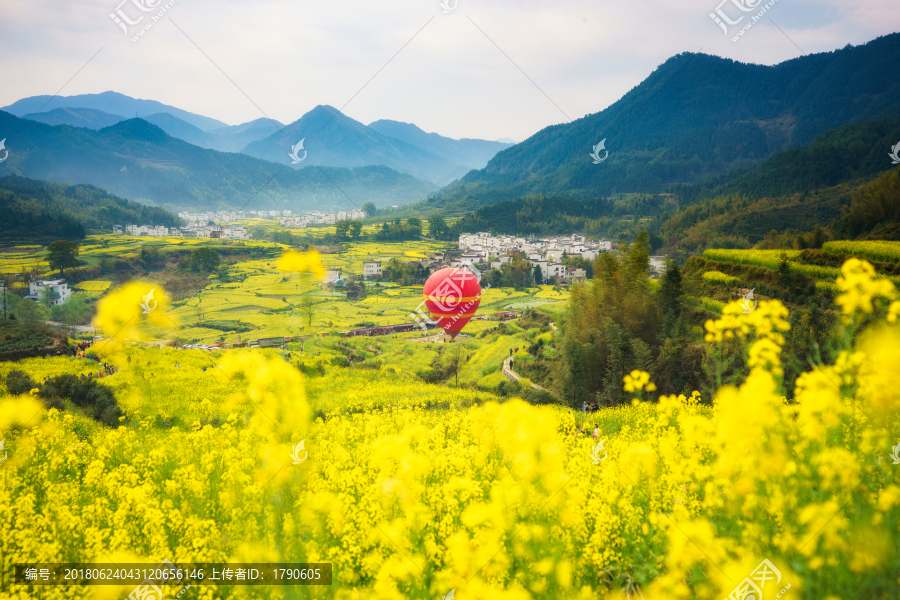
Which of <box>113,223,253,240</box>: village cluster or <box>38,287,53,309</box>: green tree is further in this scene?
<box>113,223,253,240</box>: village cluster

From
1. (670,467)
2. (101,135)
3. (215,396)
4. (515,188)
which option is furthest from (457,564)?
(101,135)

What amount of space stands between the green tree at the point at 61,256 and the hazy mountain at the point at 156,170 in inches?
2610

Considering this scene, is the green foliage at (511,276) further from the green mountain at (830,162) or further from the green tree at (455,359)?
the green mountain at (830,162)

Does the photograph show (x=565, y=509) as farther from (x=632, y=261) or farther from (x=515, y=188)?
(x=515, y=188)

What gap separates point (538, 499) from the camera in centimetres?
564

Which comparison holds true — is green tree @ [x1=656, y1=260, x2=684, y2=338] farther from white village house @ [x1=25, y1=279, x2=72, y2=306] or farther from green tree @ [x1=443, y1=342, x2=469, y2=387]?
white village house @ [x1=25, y1=279, x2=72, y2=306]

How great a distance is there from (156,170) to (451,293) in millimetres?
156270

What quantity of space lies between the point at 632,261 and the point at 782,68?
599 feet

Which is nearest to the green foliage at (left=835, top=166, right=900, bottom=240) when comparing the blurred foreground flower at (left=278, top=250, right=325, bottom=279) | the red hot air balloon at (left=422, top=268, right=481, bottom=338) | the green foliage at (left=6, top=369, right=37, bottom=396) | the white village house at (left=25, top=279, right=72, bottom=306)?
the red hot air balloon at (left=422, top=268, right=481, bottom=338)

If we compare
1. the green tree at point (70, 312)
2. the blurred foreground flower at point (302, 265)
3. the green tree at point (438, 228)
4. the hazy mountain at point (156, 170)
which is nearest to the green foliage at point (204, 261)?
the blurred foreground flower at point (302, 265)

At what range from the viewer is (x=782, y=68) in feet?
488

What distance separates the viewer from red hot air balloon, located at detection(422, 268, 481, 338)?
15211mm

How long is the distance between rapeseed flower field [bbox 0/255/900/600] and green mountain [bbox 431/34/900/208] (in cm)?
8447

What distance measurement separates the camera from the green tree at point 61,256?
37625 millimetres
